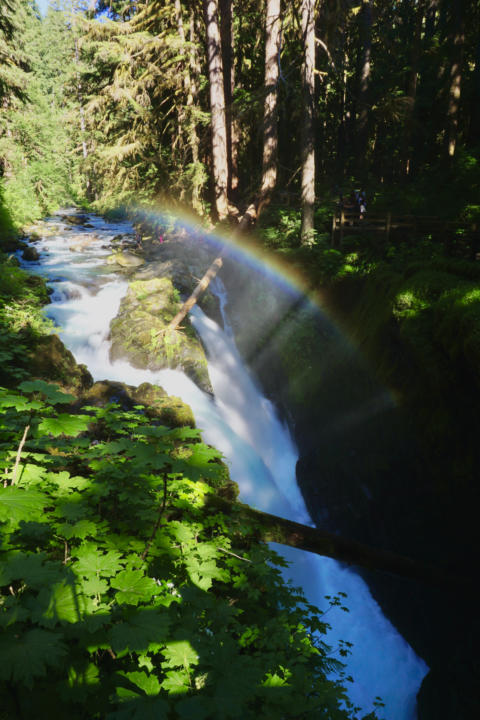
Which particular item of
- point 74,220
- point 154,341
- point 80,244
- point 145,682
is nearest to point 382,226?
point 154,341

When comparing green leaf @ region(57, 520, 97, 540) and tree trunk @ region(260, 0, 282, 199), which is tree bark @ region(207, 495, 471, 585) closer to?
green leaf @ region(57, 520, 97, 540)

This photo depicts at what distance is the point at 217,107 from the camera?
15273mm

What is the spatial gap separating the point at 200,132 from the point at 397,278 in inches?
604

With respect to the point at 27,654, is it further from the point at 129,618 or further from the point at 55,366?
the point at 55,366

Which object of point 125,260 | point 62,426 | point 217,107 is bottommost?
point 125,260

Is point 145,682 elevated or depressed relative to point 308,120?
depressed

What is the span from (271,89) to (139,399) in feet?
37.1

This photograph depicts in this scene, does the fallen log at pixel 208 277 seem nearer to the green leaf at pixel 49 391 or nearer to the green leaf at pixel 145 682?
the green leaf at pixel 49 391

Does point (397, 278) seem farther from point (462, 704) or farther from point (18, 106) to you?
point (18, 106)

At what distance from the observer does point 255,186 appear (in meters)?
18.5

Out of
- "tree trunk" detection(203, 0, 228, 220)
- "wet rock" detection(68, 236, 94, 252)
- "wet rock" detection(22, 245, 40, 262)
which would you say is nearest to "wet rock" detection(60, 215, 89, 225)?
"wet rock" detection(68, 236, 94, 252)

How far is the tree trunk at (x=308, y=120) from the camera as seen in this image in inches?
423

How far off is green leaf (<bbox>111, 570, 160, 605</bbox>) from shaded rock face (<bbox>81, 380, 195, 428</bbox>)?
541 centimetres

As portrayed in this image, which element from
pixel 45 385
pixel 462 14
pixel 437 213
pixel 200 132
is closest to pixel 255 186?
pixel 200 132
